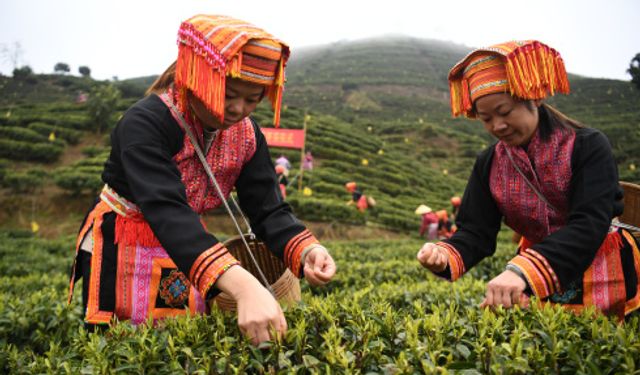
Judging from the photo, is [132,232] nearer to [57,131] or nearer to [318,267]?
[318,267]

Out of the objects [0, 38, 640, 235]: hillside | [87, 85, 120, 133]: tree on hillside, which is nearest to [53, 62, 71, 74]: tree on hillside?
[0, 38, 640, 235]: hillside

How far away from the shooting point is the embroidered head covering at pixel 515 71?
1.44 metres

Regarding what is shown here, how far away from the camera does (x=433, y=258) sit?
1566mm

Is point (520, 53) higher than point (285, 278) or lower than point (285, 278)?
higher

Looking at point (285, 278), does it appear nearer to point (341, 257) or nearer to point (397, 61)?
point (341, 257)

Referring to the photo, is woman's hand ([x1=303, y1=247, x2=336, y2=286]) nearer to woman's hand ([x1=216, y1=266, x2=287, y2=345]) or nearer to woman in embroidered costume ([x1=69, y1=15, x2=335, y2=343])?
woman in embroidered costume ([x1=69, y1=15, x2=335, y2=343])

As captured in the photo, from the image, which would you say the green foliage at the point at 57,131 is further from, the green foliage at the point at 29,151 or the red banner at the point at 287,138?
the red banner at the point at 287,138

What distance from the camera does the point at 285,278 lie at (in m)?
1.56

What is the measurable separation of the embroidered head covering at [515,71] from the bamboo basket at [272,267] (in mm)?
1061

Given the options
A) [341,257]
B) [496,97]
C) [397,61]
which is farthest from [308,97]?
[496,97]

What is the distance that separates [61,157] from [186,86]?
1390 cm

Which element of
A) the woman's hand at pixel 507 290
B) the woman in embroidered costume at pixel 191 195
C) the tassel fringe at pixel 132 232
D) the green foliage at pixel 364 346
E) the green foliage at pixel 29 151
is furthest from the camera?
the green foliage at pixel 29 151

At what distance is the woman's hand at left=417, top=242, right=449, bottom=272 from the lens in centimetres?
156

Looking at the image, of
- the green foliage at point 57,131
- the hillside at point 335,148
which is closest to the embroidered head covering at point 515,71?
the hillside at point 335,148
